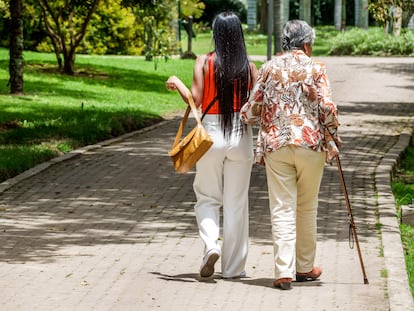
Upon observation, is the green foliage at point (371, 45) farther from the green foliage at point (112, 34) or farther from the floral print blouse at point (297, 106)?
the floral print blouse at point (297, 106)

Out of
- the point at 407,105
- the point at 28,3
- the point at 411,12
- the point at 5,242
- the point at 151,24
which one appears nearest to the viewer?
the point at 5,242

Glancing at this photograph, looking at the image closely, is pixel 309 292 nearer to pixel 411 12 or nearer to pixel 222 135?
pixel 222 135

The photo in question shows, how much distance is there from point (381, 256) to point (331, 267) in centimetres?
54

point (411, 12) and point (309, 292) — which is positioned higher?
point (411, 12)

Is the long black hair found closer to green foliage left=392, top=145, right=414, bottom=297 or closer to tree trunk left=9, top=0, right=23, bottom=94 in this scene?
green foliage left=392, top=145, right=414, bottom=297

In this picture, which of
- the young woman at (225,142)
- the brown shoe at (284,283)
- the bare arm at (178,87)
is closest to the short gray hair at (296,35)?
the young woman at (225,142)

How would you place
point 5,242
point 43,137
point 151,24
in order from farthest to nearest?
point 151,24 < point 43,137 < point 5,242

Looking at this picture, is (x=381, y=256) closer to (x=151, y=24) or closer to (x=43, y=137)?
(x=43, y=137)

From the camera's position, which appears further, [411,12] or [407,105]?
[407,105]

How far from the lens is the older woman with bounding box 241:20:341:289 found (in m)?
7.38

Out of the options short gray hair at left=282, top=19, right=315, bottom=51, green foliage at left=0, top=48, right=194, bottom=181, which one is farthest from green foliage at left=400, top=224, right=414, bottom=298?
green foliage at left=0, top=48, right=194, bottom=181

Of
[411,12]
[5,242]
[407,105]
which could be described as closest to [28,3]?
[407,105]

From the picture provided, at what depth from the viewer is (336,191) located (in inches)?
480

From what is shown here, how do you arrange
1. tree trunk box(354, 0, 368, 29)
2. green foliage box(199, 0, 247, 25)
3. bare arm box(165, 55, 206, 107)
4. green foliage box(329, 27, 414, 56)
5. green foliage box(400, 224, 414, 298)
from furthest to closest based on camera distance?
green foliage box(199, 0, 247, 25)
tree trunk box(354, 0, 368, 29)
green foliage box(329, 27, 414, 56)
green foliage box(400, 224, 414, 298)
bare arm box(165, 55, 206, 107)
